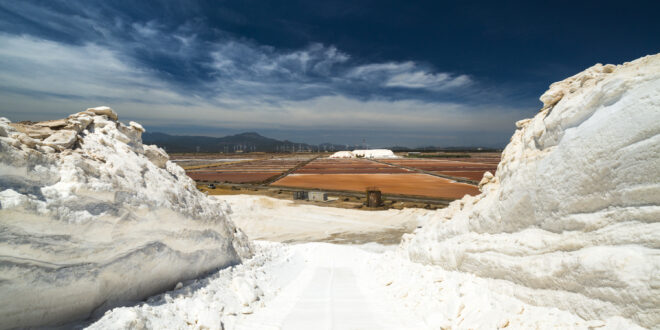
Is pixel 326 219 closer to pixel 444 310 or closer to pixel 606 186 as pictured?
pixel 444 310

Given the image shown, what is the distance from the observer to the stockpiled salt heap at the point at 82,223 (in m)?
2.92

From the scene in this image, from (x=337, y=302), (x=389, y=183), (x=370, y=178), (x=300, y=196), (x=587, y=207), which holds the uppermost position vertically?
(x=587, y=207)

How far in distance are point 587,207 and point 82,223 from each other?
5.91 metres

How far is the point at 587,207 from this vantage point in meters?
3.39

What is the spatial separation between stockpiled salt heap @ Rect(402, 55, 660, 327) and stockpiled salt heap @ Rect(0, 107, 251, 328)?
16.5 feet

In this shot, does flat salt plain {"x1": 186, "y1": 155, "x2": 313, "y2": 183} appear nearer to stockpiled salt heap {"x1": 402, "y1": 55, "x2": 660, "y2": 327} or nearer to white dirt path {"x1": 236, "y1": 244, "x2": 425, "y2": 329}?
white dirt path {"x1": 236, "y1": 244, "x2": 425, "y2": 329}

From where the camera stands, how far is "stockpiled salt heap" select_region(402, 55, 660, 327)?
9.21ft

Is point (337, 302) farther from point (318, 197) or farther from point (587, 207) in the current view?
point (318, 197)

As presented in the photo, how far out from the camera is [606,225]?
3.18m

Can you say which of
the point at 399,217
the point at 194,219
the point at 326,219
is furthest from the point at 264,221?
the point at 194,219

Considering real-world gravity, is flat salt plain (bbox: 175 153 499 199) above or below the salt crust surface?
below

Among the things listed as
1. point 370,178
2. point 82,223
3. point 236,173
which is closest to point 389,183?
point 370,178

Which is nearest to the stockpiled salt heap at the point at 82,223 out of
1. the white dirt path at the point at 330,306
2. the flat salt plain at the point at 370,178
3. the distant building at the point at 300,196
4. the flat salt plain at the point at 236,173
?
the white dirt path at the point at 330,306

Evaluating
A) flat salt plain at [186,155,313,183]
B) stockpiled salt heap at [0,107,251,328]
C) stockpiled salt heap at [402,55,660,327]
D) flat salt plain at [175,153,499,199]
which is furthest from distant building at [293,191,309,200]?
stockpiled salt heap at [402,55,660,327]
